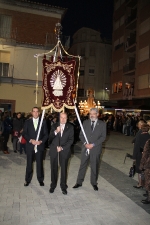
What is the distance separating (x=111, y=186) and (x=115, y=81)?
28.7 m

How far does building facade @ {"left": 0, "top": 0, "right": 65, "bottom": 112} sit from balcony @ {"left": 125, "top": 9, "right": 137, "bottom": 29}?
12.7m

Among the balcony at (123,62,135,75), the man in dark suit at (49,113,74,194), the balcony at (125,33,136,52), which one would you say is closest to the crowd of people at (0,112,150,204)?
the man in dark suit at (49,113,74,194)

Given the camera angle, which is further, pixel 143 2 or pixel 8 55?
pixel 143 2

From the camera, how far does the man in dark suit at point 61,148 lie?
217 inches

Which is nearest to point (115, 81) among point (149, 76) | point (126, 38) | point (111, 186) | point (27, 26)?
point (126, 38)

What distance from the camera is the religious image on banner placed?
257 inches

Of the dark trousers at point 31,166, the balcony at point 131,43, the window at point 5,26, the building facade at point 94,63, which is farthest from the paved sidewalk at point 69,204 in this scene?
the building facade at point 94,63

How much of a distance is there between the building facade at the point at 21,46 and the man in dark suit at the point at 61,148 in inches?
551

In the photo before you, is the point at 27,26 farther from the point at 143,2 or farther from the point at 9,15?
the point at 143,2

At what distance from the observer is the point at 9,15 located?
64.6ft

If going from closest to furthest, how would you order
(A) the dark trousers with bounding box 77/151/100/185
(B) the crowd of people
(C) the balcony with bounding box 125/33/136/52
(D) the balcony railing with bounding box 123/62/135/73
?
(B) the crowd of people → (A) the dark trousers with bounding box 77/151/100/185 → (C) the balcony with bounding box 125/33/136/52 → (D) the balcony railing with bounding box 123/62/135/73

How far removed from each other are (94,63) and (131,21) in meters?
14.1

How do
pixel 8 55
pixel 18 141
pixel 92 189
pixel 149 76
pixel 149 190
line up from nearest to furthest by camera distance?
pixel 149 190 → pixel 92 189 → pixel 18 141 → pixel 8 55 → pixel 149 76

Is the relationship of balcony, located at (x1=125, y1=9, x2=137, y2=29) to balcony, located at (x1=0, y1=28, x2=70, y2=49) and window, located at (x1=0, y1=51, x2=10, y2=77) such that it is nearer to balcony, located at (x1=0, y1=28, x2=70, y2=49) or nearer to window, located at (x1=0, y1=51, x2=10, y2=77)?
balcony, located at (x1=0, y1=28, x2=70, y2=49)
